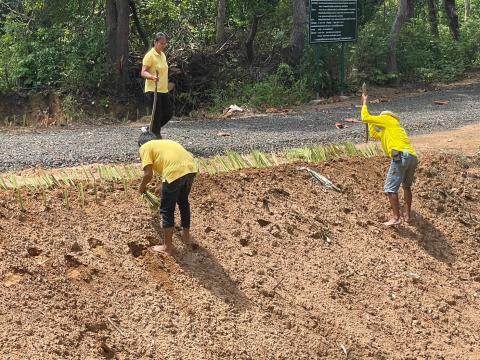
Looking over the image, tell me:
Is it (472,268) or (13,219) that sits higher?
(13,219)

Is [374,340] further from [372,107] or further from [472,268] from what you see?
[372,107]

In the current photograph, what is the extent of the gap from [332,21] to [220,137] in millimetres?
5494

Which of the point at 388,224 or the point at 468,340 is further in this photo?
the point at 388,224

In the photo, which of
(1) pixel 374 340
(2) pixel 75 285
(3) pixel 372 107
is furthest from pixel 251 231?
(3) pixel 372 107

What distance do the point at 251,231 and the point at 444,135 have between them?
17.4ft

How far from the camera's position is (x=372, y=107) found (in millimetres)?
15312

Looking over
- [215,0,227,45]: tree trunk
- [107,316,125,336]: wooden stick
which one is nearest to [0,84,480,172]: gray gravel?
[107,316,125,336]: wooden stick

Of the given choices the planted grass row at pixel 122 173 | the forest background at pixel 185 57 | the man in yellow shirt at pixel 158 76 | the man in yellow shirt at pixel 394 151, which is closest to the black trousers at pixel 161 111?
the man in yellow shirt at pixel 158 76

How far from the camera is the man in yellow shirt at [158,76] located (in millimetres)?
9367

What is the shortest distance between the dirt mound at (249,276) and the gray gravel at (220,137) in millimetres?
1894

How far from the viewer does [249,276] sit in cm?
741

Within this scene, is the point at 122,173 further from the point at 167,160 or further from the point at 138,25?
the point at 138,25

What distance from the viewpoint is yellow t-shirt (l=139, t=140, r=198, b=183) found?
686 centimetres

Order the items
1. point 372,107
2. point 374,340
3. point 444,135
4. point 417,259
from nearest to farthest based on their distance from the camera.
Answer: point 374,340, point 417,259, point 444,135, point 372,107
